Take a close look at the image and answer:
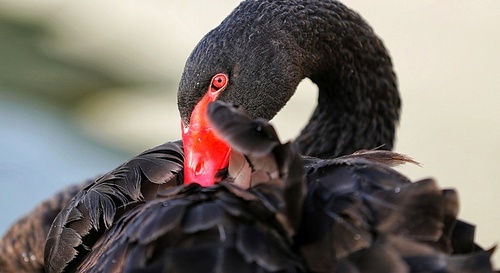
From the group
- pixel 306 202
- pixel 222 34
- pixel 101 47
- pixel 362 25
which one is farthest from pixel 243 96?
pixel 101 47

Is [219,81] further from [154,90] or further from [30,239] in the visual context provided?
[154,90]

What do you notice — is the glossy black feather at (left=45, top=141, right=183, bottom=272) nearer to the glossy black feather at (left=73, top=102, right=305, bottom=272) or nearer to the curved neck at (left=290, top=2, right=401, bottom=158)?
the glossy black feather at (left=73, top=102, right=305, bottom=272)

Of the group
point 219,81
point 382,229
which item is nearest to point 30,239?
point 219,81

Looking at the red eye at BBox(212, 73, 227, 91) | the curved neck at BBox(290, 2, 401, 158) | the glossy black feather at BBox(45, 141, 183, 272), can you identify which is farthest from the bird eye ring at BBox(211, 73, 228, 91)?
the curved neck at BBox(290, 2, 401, 158)

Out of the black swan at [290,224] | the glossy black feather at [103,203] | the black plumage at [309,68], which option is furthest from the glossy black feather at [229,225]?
the black plumage at [309,68]

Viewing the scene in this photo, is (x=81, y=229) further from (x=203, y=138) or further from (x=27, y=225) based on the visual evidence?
(x=27, y=225)

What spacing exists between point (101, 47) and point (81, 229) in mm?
2906

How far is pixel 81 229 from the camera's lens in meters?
1.29

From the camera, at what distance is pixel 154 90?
3.73m

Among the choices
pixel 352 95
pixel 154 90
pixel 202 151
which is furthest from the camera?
pixel 154 90

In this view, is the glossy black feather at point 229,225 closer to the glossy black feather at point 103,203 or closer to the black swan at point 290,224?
the black swan at point 290,224

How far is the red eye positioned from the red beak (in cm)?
5

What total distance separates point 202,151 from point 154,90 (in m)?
2.38

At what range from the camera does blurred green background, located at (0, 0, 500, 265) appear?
3156 mm
